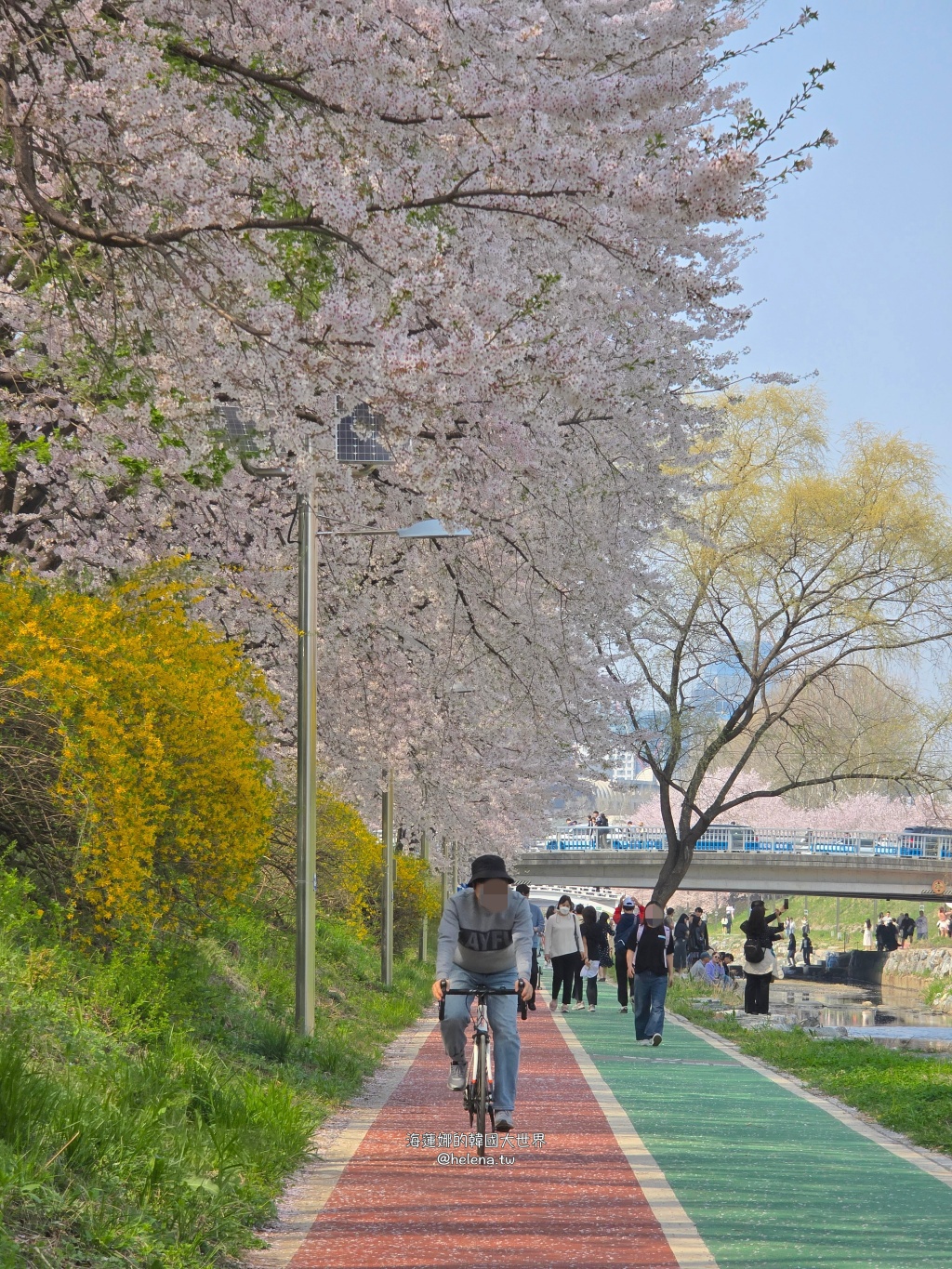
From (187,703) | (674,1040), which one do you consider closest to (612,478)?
(187,703)

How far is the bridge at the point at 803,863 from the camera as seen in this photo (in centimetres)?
6162

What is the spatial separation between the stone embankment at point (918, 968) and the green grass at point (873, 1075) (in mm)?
30521

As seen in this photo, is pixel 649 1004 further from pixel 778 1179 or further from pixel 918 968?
pixel 918 968

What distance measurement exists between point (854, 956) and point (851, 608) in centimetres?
3027

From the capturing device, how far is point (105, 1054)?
9.05m

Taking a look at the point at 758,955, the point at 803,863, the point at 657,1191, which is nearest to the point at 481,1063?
the point at 657,1191

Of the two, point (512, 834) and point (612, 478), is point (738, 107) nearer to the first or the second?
point (612, 478)

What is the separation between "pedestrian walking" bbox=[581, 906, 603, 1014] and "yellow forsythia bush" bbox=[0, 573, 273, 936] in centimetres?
1440

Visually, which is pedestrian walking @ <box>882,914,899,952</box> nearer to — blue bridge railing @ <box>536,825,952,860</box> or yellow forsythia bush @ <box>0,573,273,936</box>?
blue bridge railing @ <box>536,825,952,860</box>

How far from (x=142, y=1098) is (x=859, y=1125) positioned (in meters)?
6.21

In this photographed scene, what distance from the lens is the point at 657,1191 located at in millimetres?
8500

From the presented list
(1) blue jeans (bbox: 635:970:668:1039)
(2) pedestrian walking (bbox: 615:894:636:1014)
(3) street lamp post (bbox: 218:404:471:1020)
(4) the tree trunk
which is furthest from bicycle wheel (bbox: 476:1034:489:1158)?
(4) the tree trunk

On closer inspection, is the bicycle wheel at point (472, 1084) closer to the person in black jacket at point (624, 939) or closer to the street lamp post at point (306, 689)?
the street lamp post at point (306, 689)

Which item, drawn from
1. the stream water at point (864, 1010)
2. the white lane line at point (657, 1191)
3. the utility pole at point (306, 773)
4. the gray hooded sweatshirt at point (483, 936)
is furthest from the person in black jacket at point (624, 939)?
the gray hooded sweatshirt at point (483, 936)
